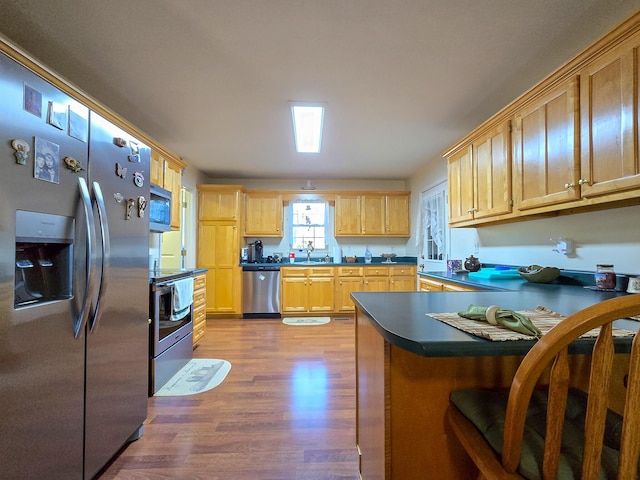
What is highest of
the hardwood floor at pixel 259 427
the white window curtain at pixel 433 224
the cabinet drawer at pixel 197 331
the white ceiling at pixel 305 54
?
the white ceiling at pixel 305 54

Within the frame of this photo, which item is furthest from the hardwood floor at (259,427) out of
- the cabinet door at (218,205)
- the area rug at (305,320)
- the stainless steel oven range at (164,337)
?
the cabinet door at (218,205)

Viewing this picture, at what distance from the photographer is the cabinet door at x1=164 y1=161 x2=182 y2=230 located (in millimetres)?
3291

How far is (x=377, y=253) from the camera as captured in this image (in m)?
5.45

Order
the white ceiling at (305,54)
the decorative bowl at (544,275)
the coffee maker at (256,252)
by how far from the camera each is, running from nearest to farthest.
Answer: the white ceiling at (305,54) < the decorative bowl at (544,275) < the coffee maker at (256,252)

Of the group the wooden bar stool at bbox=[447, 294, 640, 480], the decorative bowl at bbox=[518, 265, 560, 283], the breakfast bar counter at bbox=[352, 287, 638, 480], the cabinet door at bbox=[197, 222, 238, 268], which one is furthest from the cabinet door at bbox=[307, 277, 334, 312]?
the wooden bar stool at bbox=[447, 294, 640, 480]

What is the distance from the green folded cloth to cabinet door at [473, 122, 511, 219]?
69.8 inches

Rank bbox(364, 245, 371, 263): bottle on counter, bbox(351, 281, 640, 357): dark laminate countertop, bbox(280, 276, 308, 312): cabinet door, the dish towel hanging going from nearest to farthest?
1. bbox(351, 281, 640, 357): dark laminate countertop
2. the dish towel hanging
3. bbox(280, 276, 308, 312): cabinet door
4. bbox(364, 245, 371, 263): bottle on counter

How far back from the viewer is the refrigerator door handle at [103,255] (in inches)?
52.8

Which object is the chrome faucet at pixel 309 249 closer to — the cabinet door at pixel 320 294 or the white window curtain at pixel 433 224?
the cabinet door at pixel 320 294

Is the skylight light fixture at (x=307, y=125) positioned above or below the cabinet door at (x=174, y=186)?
above

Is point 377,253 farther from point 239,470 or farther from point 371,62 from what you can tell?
point 239,470

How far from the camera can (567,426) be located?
0.72 m

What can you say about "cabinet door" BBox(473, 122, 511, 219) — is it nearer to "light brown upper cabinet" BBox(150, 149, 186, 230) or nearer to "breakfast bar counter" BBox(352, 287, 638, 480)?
"breakfast bar counter" BBox(352, 287, 638, 480)

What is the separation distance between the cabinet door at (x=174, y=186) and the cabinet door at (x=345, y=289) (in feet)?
8.41
